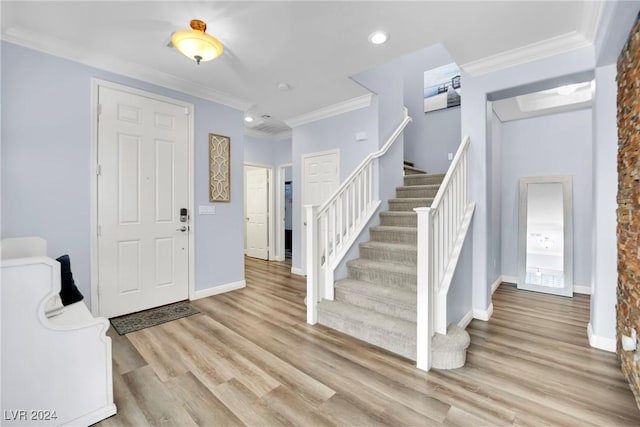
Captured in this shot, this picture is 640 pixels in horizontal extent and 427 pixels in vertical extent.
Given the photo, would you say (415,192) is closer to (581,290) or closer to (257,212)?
(581,290)

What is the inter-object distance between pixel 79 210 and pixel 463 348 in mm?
3653

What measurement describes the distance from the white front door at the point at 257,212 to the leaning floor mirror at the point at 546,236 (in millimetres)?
4728

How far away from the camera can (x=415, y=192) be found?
4.08 metres

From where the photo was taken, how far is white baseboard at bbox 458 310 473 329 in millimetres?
2744

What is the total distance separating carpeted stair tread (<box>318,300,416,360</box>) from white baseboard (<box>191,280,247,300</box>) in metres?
1.69

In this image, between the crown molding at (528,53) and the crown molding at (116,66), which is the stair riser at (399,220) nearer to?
the crown molding at (528,53)

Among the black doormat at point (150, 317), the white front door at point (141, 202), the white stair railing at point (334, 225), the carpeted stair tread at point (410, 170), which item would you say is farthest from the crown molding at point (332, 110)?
the black doormat at point (150, 317)

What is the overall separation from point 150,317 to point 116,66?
2.68 metres

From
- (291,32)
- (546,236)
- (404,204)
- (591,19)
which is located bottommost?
(546,236)

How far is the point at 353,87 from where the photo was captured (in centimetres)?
373

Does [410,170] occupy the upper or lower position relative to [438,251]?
upper

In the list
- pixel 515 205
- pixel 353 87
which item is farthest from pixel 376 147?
pixel 515 205

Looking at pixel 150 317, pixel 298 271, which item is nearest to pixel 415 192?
pixel 298 271

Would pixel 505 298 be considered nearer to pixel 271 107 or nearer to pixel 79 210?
pixel 271 107
